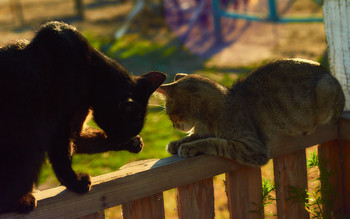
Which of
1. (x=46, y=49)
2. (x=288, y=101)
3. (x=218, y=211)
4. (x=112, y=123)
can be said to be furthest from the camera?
(x=218, y=211)

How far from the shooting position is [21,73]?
1.89 meters

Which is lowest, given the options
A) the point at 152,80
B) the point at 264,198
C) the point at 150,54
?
the point at 264,198

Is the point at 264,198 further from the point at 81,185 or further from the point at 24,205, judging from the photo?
the point at 24,205

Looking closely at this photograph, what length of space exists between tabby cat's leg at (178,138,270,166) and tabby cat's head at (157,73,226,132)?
0.28 m

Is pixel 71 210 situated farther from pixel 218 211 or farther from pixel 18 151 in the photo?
pixel 218 211

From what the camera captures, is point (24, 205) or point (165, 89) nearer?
point (24, 205)

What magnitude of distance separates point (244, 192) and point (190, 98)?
2.13 ft

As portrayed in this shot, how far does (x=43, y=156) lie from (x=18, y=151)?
121mm

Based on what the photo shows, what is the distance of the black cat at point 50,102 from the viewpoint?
185 centimetres

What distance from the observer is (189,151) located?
2283mm

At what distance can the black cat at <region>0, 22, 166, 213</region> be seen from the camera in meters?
1.85

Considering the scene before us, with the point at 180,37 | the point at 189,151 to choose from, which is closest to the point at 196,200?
the point at 189,151

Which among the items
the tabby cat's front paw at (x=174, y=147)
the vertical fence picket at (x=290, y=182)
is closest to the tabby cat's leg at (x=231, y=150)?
the vertical fence picket at (x=290, y=182)

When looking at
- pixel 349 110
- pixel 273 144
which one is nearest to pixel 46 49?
pixel 273 144
